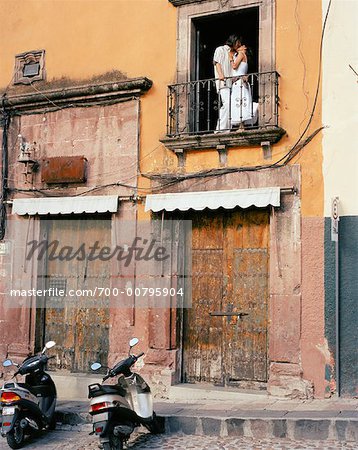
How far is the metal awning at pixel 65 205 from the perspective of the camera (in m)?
10.4

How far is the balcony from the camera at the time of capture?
9.37 meters

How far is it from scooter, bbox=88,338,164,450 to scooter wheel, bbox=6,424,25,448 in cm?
97

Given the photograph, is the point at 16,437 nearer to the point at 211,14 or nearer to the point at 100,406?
the point at 100,406

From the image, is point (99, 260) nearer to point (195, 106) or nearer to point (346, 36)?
point (195, 106)

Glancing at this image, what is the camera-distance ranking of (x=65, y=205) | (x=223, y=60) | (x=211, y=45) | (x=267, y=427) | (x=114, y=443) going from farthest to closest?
(x=211, y=45) → (x=65, y=205) → (x=223, y=60) → (x=267, y=427) → (x=114, y=443)

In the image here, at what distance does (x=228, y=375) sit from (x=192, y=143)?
3481 millimetres

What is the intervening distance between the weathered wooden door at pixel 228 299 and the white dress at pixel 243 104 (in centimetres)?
138

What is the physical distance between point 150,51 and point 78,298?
419 cm

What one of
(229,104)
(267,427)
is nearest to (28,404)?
(267,427)

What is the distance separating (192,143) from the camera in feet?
32.2

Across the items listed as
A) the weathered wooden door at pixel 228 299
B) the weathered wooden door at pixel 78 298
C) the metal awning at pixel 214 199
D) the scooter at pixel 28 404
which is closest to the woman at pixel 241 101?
the metal awning at pixel 214 199

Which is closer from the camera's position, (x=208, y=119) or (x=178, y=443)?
(x=178, y=443)

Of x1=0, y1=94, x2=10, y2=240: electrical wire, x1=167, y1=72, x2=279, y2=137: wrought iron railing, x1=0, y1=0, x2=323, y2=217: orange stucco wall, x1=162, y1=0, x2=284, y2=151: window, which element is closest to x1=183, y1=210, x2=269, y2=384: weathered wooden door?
x1=0, y1=0, x2=323, y2=217: orange stucco wall

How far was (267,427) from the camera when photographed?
25.3 ft
